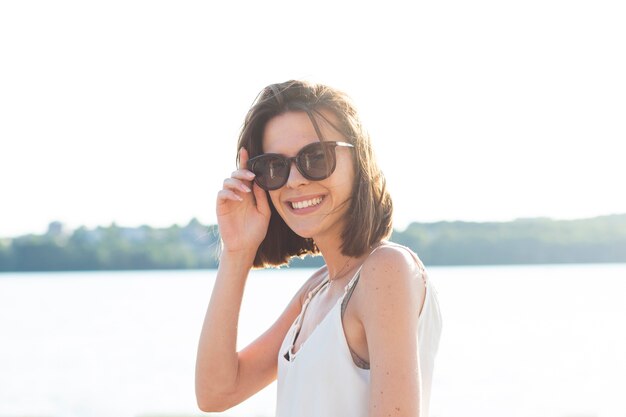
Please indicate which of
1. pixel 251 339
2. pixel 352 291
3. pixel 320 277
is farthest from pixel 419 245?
pixel 352 291

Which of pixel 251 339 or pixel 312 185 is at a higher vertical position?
pixel 312 185

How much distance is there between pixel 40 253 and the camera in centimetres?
7150

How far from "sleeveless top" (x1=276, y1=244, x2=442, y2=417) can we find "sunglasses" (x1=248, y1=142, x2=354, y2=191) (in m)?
0.46

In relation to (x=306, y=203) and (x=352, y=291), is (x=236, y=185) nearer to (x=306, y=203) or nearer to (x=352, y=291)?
(x=306, y=203)

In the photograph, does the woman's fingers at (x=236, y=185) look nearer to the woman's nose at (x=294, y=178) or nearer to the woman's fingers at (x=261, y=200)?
the woman's fingers at (x=261, y=200)

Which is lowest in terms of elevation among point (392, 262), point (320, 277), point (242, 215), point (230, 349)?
point (230, 349)

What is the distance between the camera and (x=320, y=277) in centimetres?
357

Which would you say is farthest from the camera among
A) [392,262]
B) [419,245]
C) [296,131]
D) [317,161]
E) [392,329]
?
[419,245]

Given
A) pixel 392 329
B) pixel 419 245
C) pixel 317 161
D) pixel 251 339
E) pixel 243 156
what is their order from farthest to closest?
pixel 419 245 < pixel 251 339 < pixel 243 156 < pixel 317 161 < pixel 392 329

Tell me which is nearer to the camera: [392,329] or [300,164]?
[392,329]

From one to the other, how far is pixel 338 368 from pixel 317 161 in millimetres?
745

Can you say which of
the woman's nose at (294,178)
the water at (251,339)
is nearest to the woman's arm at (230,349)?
the woman's nose at (294,178)

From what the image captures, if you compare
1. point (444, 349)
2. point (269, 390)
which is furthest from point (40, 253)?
point (269, 390)

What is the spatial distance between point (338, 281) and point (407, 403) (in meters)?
0.73
